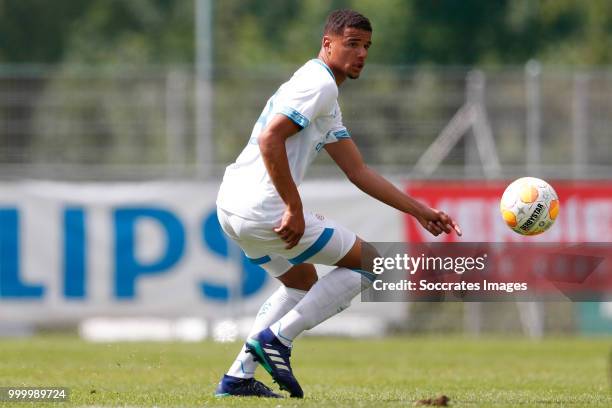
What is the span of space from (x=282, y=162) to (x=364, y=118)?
10294 mm

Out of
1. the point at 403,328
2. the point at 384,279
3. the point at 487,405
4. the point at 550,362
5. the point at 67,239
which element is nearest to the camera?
the point at 487,405

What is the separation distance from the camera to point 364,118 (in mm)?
18000

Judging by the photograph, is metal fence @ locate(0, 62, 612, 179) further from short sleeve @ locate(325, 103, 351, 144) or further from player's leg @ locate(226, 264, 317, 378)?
short sleeve @ locate(325, 103, 351, 144)

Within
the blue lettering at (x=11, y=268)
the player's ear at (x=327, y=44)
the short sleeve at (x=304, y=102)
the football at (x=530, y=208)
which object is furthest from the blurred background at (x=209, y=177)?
the short sleeve at (x=304, y=102)

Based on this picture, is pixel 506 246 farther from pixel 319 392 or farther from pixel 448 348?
pixel 319 392

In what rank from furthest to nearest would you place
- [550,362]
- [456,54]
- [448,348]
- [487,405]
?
[456,54] → [448,348] → [550,362] → [487,405]

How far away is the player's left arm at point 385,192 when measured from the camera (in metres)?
8.12

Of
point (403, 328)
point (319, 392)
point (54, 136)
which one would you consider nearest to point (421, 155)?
point (403, 328)

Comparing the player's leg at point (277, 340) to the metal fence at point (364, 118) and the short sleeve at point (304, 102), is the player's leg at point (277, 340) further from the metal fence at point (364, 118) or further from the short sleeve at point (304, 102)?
the metal fence at point (364, 118)

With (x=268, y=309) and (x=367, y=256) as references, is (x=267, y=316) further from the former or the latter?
(x=367, y=256)

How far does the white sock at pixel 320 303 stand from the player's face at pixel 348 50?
3.87ft

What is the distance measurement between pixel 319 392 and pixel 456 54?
3092 centimetres

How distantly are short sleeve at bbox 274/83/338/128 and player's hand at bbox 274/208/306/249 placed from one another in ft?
1.61

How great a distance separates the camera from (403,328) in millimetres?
17969
